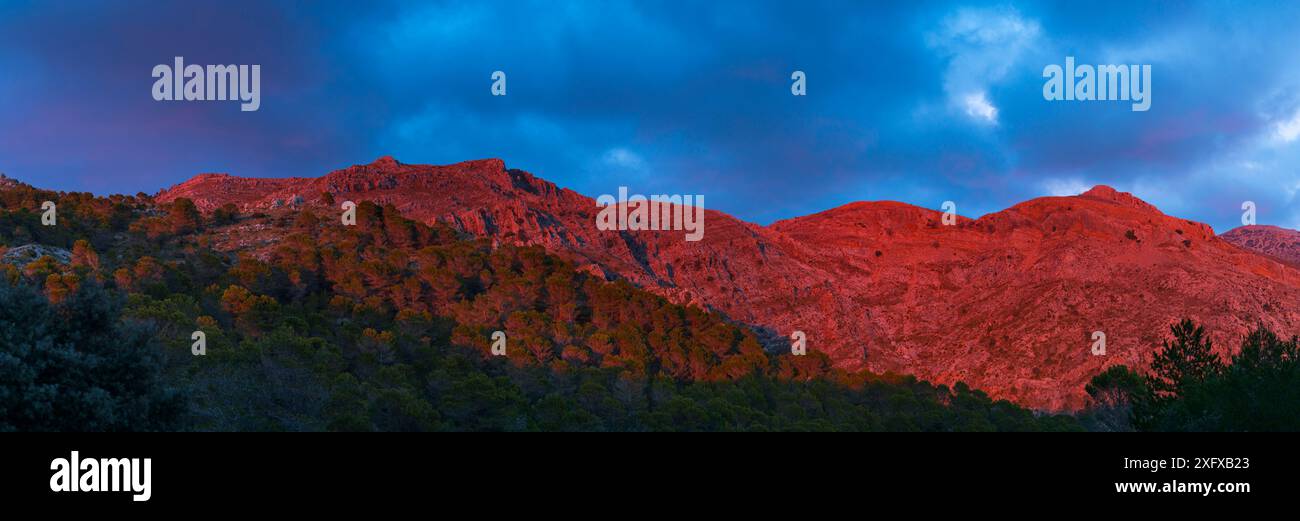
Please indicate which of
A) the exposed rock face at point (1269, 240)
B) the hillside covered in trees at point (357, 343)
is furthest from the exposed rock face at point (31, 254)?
the exposed rock face at point (1269, 240)

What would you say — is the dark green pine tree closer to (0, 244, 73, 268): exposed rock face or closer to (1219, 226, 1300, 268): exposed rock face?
(0, 244, 73, 268): exposed rock face

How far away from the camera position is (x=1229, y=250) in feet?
390

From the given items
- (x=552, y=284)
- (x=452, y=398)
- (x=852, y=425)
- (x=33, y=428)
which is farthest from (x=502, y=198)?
(x=33, y=428)

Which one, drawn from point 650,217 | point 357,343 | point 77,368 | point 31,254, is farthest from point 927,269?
point 77,368

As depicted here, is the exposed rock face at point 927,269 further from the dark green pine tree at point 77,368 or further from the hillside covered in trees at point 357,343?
the dark green pine tree at point 77,368

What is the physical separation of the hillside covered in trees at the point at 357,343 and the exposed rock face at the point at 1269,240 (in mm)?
119503

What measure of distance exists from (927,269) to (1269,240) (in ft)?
240
